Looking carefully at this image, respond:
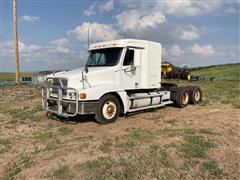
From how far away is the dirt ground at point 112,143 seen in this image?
415 centimetres

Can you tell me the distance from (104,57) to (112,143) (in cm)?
390

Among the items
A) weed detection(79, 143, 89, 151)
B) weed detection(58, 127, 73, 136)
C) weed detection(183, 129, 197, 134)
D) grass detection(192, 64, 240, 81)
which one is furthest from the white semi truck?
grass detection(192, 64, 240, 81)

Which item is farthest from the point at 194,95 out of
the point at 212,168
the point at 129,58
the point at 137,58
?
the point at 212,168

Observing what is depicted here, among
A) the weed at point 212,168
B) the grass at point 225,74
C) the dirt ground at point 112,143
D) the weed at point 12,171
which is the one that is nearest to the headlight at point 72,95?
the dirt ground at point 112,143

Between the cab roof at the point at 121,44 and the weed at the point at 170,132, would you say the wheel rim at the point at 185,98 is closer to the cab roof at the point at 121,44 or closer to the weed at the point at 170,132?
the cab roof at the point at 121,44

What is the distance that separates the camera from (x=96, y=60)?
8.77 metres

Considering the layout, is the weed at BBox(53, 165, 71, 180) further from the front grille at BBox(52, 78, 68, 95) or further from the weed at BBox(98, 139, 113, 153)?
the front grille at BBox(52, 78, 68, 95)

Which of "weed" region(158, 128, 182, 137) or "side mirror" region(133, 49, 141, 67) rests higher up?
"side mirror" region(133, 49, 141, 67)

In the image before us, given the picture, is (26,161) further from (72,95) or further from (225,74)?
(225,74)

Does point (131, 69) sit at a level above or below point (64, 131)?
above

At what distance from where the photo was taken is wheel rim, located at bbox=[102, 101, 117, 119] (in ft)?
24.8

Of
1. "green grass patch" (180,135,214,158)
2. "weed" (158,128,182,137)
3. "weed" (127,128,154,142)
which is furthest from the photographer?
"weed" (158,128,182,137)

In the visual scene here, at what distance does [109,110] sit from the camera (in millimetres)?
7680

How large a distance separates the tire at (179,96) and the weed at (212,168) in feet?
20.4
